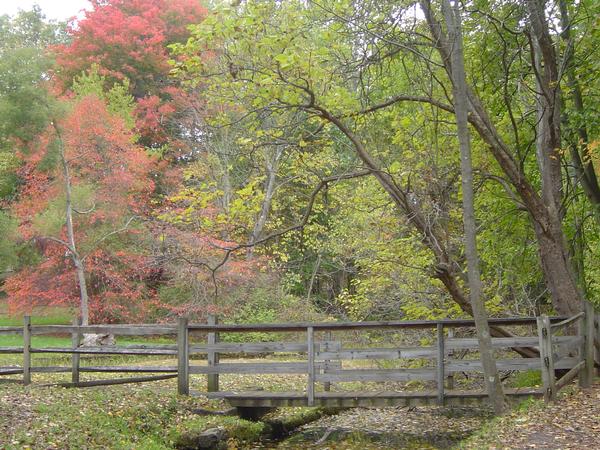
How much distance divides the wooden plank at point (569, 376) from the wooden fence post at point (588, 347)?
0.12 meters

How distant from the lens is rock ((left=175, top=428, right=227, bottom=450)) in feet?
31.6

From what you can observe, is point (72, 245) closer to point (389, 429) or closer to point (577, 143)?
point (389, 429)

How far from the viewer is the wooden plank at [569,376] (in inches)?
372

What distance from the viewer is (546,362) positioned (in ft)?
30.1

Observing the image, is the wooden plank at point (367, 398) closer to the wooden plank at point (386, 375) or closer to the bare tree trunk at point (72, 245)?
the wooden plank at point (386, 375)

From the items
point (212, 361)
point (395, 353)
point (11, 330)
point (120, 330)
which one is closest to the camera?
point (395, 353)

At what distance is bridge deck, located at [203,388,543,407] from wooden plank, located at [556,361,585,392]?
1.49 feet

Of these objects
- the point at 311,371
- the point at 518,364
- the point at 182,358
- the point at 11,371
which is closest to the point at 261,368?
the point at 311,371

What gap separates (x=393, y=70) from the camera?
13.3 m

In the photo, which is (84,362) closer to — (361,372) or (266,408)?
(266,408)

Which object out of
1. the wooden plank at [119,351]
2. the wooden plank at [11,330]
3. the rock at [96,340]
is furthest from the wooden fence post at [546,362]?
the rock at [96,340]

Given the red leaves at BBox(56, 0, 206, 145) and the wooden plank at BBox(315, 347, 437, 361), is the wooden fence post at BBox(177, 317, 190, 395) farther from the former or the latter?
the red leaves at BBox(56, 0, 206, 145)

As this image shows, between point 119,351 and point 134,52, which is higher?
point 134,52

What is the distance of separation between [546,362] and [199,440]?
5.02 meters
